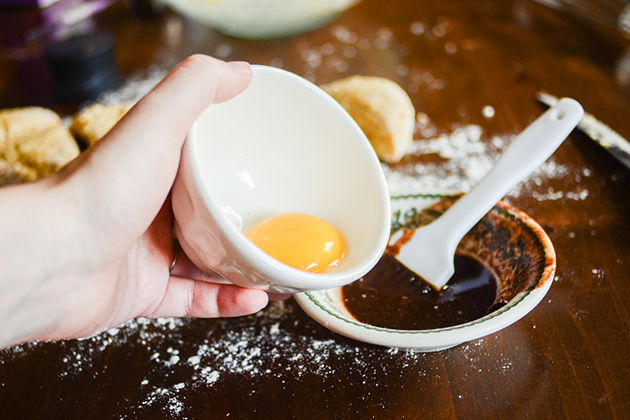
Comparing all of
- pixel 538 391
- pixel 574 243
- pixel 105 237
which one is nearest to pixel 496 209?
pixel 574 243

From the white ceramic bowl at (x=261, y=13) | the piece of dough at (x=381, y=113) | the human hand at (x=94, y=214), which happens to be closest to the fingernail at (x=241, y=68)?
the human hand at (x=94, y=214)

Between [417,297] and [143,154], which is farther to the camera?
[417,297]

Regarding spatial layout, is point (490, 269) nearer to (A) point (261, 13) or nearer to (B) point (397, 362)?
(B) point (397, 362)

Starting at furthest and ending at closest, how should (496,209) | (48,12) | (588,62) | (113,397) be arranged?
(48,12), (588,62), (496,209), (113,397)

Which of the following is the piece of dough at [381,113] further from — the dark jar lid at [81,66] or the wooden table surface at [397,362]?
the dark jar lid at [81,66]

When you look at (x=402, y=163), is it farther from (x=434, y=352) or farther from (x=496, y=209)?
(x=434, y=352)

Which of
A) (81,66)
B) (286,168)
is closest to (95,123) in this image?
(81,66)

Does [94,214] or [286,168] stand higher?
[94,214]
